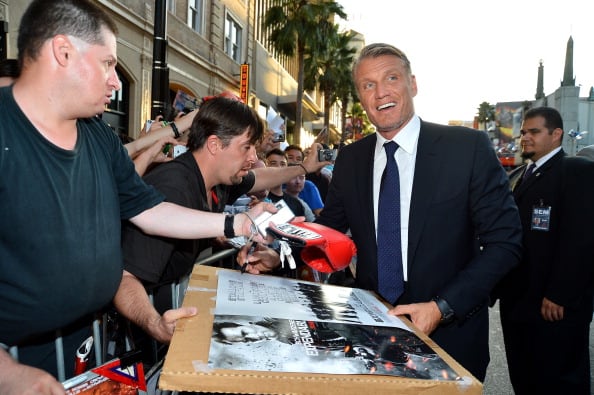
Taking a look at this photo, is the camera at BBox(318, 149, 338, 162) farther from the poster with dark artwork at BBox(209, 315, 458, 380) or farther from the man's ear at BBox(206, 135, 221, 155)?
the poster with dark artwork at BBox(209, 315, 458, 380)

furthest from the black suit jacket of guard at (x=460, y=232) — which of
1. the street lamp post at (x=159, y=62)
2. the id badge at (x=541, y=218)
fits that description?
the street lamp post at (x=159, y=62)

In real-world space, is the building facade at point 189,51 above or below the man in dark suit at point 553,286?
above

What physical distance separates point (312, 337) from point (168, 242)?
118 centimetres

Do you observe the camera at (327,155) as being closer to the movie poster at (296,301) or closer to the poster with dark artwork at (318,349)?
the movie poster at (296,301)

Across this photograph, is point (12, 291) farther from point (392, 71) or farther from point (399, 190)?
point (392, 71)

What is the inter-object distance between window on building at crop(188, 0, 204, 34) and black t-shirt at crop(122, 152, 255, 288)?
16926 millimetres

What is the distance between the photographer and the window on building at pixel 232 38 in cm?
2158

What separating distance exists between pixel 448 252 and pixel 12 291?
1743 mm

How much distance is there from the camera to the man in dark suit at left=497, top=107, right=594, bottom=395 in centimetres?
337

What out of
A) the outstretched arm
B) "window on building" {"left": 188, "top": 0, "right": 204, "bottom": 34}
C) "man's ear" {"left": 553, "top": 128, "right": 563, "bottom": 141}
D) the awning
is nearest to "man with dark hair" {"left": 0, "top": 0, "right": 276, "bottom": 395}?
the outstretched arm

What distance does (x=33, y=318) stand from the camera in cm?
145

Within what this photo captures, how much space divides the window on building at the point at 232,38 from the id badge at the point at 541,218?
65.7ft

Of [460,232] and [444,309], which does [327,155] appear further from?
[444,309]

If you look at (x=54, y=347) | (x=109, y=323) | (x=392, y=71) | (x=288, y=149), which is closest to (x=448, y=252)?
(x=392, y=71)
